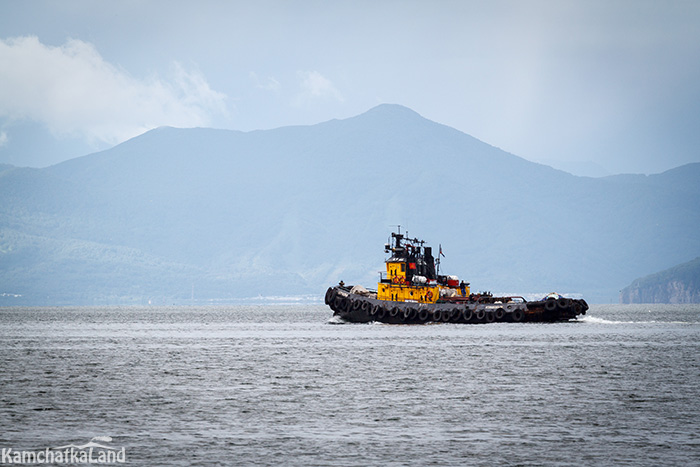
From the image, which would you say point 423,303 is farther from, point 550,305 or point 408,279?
point 550,305

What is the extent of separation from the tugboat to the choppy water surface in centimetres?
2809

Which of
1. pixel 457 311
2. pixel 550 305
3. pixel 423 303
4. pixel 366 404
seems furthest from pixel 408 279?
pixel 366 404

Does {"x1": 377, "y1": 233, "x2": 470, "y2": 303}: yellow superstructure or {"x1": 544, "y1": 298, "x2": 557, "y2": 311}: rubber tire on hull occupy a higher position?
{"x1": 377, "y1": 233, "x2": 470, "y2": 303}: yellow superstructure

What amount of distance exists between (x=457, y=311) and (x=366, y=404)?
65.4 metres

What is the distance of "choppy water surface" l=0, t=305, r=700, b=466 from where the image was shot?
32.7 m

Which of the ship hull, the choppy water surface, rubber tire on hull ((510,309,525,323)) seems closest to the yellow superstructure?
the ship hull

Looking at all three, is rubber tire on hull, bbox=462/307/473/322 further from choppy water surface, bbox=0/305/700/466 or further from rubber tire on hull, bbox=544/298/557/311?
choppy water surface, bbox=0/305/700/466

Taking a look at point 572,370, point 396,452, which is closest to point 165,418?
point 396,452

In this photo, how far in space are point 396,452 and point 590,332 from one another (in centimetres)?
7859

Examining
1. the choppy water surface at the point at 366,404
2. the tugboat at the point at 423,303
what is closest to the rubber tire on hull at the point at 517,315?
the tugboat at the point at 423,303

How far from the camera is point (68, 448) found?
108 ft

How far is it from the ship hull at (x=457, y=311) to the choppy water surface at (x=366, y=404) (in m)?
27.9

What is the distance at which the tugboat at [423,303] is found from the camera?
4250 inches

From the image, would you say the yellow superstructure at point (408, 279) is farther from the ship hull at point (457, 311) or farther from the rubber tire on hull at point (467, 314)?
the rubber tire on hull at point (467, 314)
